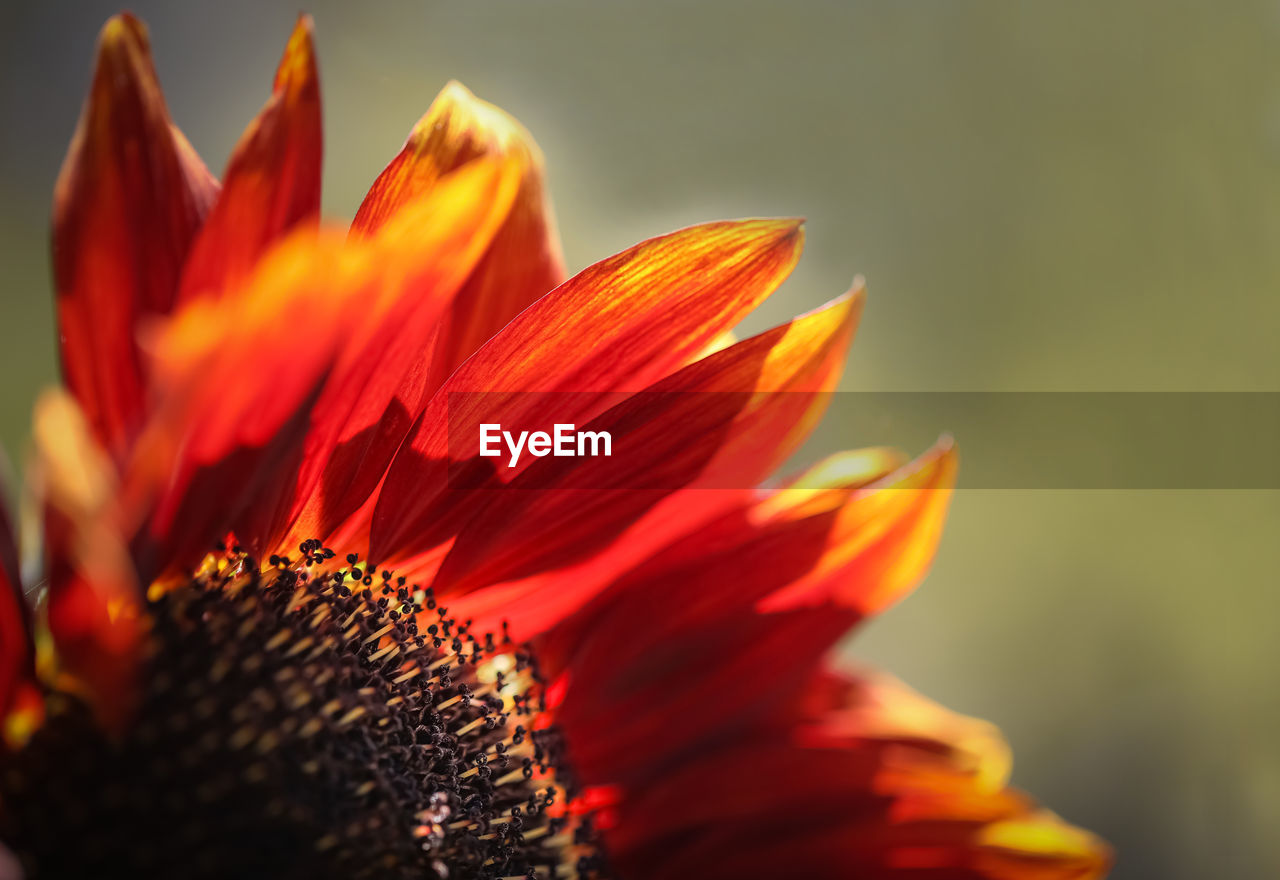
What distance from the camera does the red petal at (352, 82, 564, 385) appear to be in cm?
27

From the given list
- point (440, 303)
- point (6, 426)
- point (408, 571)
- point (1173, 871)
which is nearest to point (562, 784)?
point (408, 571)

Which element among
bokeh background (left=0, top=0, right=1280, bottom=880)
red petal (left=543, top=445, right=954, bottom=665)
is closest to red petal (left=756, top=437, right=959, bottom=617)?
red petal (left=543, top=445, right=954, bottom=665)

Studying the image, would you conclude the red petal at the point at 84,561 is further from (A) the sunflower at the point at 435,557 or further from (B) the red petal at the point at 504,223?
(B) the red petal at the point at 504,223

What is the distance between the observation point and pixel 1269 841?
2.01 ft

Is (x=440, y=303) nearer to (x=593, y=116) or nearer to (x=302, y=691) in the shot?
(x=302, y=691)

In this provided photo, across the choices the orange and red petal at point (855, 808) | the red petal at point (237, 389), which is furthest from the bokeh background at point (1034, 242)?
the red petal at point (237, 389)

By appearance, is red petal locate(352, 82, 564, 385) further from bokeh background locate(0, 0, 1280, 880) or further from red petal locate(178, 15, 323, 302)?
bokeh background locate(0, 0, 1280, 880)

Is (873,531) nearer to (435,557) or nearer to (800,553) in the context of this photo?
(800,553)

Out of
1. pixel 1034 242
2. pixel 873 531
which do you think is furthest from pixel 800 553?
pixel 1034 242

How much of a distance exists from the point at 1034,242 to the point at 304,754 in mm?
581

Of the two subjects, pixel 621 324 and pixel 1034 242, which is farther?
pixel 1034 242

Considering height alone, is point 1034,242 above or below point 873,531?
above

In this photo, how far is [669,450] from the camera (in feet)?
0.94

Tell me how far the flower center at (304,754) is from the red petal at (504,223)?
0.08 meters
